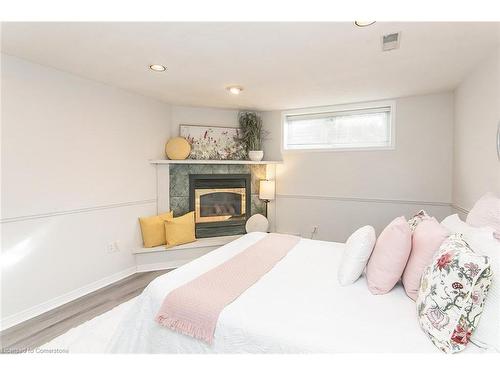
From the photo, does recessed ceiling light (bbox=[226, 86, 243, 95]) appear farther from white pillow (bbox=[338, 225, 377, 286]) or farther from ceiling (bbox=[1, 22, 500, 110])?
white pillow (bbox=[338, 225, 377, 286])

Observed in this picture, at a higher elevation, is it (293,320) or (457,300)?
(457,300)

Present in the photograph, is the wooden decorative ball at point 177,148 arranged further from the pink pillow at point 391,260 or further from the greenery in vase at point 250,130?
the pink pillow at point 391,260

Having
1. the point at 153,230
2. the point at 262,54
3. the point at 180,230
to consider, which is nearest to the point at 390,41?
the point at 262,54

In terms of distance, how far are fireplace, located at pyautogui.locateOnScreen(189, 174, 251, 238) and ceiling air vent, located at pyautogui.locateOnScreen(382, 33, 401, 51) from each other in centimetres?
257

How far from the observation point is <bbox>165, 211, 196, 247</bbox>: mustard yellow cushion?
348 cm

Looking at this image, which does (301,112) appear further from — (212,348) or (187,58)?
(212,348)

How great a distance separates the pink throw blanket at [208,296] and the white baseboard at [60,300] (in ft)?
5.62

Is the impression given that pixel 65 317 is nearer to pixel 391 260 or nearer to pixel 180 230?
pixel 180 230

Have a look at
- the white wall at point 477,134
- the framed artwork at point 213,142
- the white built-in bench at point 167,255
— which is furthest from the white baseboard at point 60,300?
the white wall at point 477,134

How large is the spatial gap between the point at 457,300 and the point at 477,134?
2.02 meters

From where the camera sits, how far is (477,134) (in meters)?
2.36

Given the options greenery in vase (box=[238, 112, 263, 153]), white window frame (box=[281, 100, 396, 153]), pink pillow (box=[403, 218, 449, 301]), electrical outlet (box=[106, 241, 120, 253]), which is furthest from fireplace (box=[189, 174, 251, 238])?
pink pillow (box=[403, 218, 449, 301])

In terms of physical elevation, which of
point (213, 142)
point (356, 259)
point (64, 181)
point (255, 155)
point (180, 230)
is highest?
point (213, 142)

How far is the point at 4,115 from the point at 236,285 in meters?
2.32
